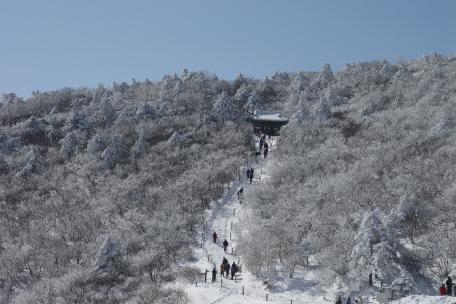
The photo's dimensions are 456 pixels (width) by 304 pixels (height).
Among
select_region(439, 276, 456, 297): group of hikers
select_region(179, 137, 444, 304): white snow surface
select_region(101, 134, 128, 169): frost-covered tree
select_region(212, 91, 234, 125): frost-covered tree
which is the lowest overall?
select_region(179, 137, 444, 304): white snow surface

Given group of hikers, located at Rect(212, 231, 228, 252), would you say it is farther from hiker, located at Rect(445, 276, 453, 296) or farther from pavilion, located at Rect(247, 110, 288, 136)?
pavilion, located at Rect(247, 110, 288, 136)

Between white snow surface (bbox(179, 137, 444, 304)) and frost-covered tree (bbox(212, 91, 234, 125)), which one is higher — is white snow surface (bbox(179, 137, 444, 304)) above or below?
below

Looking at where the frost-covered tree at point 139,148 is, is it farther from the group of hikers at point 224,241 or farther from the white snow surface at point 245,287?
the group of hikers at point 224,241

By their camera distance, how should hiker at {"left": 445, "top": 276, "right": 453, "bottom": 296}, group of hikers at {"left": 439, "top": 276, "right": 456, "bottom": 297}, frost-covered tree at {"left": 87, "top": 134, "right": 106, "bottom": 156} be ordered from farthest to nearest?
frost-covered tree at {"left": 87, "top": 134, "right": 106, "bottom": 156} < hiker at {"left": 445, "top": 276, "right": 453, "bottom": 296} < group of hikers at {"left": 439, "top": 276, "right": 456, "bottom": 297}

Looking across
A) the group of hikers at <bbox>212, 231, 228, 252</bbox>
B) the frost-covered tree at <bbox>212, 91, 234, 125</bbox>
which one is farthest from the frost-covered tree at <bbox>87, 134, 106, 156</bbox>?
the group of hikers at <bbox>212, 231, 228, 252</bbox>

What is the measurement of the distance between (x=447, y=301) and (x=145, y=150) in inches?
1646

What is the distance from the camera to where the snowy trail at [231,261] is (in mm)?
26391

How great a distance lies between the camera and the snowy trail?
26391mm

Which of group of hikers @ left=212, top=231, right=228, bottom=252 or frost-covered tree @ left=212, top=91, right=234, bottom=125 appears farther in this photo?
frost-covered tree @ left=212, top=91, right=234, bottom=125

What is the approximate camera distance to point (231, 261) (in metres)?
32.0

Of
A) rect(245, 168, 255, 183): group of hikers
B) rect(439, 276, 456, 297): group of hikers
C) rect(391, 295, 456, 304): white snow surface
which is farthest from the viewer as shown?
rect(245, 168, 255, 183): group of hikers

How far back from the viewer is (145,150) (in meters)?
56.5

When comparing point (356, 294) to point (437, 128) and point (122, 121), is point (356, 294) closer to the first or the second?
point (437, 128)

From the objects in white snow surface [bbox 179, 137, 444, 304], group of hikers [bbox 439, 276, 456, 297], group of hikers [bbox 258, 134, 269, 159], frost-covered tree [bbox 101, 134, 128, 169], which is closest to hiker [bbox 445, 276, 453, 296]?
group of hikers [bbox 439, 276, 456, 297]
